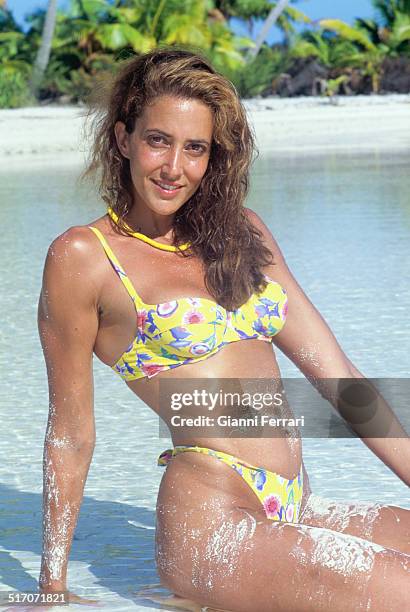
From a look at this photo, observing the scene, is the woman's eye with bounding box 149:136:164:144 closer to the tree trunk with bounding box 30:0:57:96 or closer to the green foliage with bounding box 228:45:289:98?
the tree trunk with bounding box 30:0:57:96

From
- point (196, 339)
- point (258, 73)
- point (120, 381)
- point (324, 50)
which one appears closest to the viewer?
point (196, 339)

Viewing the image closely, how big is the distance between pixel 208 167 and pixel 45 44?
30.0 metres

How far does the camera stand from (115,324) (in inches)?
99.8

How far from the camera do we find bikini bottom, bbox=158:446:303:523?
246cm

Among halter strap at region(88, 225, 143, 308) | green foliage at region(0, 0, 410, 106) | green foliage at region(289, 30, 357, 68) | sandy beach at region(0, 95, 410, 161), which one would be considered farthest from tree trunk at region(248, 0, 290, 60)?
halter strap at region(88, 225, 143, 308)

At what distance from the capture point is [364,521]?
8.59 ft

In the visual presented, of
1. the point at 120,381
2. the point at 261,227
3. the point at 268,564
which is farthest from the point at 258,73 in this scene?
the point at 268,564

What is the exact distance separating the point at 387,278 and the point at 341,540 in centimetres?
590

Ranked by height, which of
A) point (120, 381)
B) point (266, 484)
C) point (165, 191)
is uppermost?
point (165, 191)

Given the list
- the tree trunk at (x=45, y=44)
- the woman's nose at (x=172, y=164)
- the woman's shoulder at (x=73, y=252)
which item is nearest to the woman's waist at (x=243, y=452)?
the woman's shoulder at (x=73, y=252)

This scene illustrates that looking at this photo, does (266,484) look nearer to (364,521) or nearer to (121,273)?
(364,521)

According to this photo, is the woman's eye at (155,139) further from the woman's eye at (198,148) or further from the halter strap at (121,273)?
the halter strap at (121,273)

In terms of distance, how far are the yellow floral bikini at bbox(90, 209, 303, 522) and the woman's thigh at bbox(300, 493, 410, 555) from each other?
59 mm

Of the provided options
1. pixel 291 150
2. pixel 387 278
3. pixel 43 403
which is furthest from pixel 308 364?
pixel 291 150
